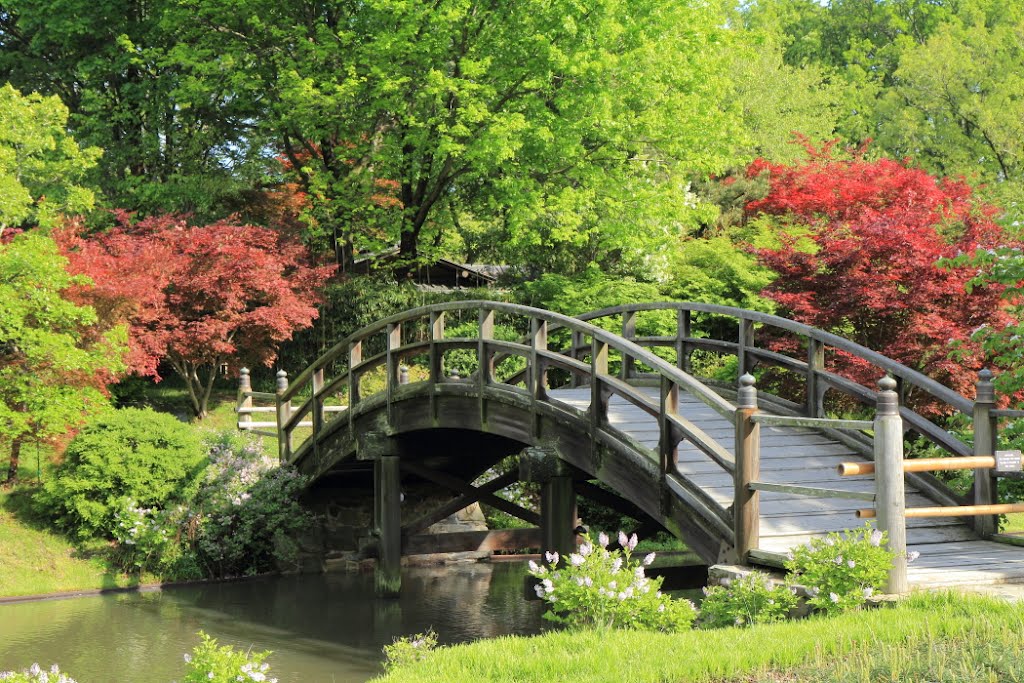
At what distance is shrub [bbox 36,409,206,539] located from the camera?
1600cm

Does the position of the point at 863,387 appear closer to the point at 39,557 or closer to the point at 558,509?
the point at 558,509

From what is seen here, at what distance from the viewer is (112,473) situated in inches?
633

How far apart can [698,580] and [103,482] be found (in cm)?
840

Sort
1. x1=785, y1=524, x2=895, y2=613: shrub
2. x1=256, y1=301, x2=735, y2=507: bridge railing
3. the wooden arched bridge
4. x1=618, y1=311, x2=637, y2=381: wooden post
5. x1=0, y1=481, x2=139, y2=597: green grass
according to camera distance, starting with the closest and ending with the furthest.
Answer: x1=785, y1=524, x2=895, y2=613: shrub
the wooden arched bridge
x1=256, y1=301, x2=735, y2=507: bridge railing
x1=618, y1=311, x2=637, y2=381: wooden post
x1=0, y1=481, x2=139, y2=597: green grass

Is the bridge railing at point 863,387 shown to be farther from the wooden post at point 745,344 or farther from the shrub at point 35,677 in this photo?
the shrub at point 35,677

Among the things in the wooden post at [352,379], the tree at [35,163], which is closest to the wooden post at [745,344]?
the wooden post at [352,379]

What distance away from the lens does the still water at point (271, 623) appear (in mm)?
11948

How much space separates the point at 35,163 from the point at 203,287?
131 inches

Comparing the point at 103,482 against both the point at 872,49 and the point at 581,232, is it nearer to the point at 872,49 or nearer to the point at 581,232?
the point at 581,232

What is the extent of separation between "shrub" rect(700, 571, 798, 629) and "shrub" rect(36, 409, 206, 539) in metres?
10.4

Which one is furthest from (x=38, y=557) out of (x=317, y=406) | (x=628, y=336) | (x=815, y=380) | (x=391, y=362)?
(x=815, y=380)

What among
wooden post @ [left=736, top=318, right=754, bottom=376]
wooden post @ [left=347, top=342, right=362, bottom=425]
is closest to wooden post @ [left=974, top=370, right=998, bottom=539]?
wooden post @ [left=736, top=318, right=754, bottom=376]

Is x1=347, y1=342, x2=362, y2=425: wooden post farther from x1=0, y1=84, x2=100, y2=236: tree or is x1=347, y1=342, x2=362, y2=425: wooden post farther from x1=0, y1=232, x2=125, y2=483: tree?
x1=0, y1=84, x2=100, y2=236: tree

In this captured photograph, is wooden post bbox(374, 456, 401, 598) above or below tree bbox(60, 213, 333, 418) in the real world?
below
